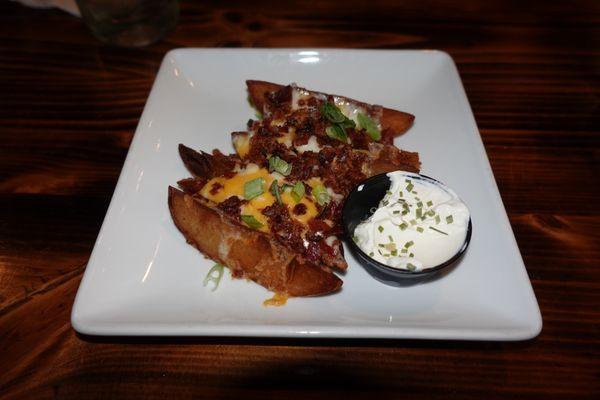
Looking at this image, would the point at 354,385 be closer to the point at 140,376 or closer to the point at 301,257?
the point at 301,257

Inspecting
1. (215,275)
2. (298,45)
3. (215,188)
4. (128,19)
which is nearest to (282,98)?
(215,188)

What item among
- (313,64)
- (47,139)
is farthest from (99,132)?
(313,64)

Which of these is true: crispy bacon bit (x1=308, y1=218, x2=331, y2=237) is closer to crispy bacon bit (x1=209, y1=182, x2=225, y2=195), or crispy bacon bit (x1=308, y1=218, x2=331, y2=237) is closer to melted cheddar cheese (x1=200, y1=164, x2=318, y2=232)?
melted cheddar cheese (x1=200, y1=164, x2=318, y2=232)

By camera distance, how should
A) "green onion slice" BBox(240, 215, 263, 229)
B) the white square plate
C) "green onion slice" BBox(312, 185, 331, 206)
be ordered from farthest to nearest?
"green onion slice" BBox(312, 185, 331, 206), "green onion slice" BBox(240, 215, 263, 229), the white square plate

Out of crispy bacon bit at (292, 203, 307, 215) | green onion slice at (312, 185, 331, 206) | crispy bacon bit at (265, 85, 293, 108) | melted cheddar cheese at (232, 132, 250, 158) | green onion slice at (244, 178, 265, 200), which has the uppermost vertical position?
crispy bacon bit at (265, 85, 293, 108)

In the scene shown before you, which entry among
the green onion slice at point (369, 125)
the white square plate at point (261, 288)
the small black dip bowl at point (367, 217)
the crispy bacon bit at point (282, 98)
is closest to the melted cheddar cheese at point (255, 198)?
the small black dip bowl at point (367, 217)

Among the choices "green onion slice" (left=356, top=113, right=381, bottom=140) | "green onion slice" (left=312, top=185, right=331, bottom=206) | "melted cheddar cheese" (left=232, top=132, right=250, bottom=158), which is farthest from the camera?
"green onion slice" (left=356, top=113, right=381, bottom=140)

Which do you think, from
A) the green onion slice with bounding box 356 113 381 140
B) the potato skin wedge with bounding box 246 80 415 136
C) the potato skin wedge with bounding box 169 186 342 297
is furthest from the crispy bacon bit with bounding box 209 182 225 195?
the green onion slice with bounding box 356 113 381 140

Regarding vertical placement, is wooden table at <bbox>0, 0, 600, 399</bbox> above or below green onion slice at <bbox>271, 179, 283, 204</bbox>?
below
